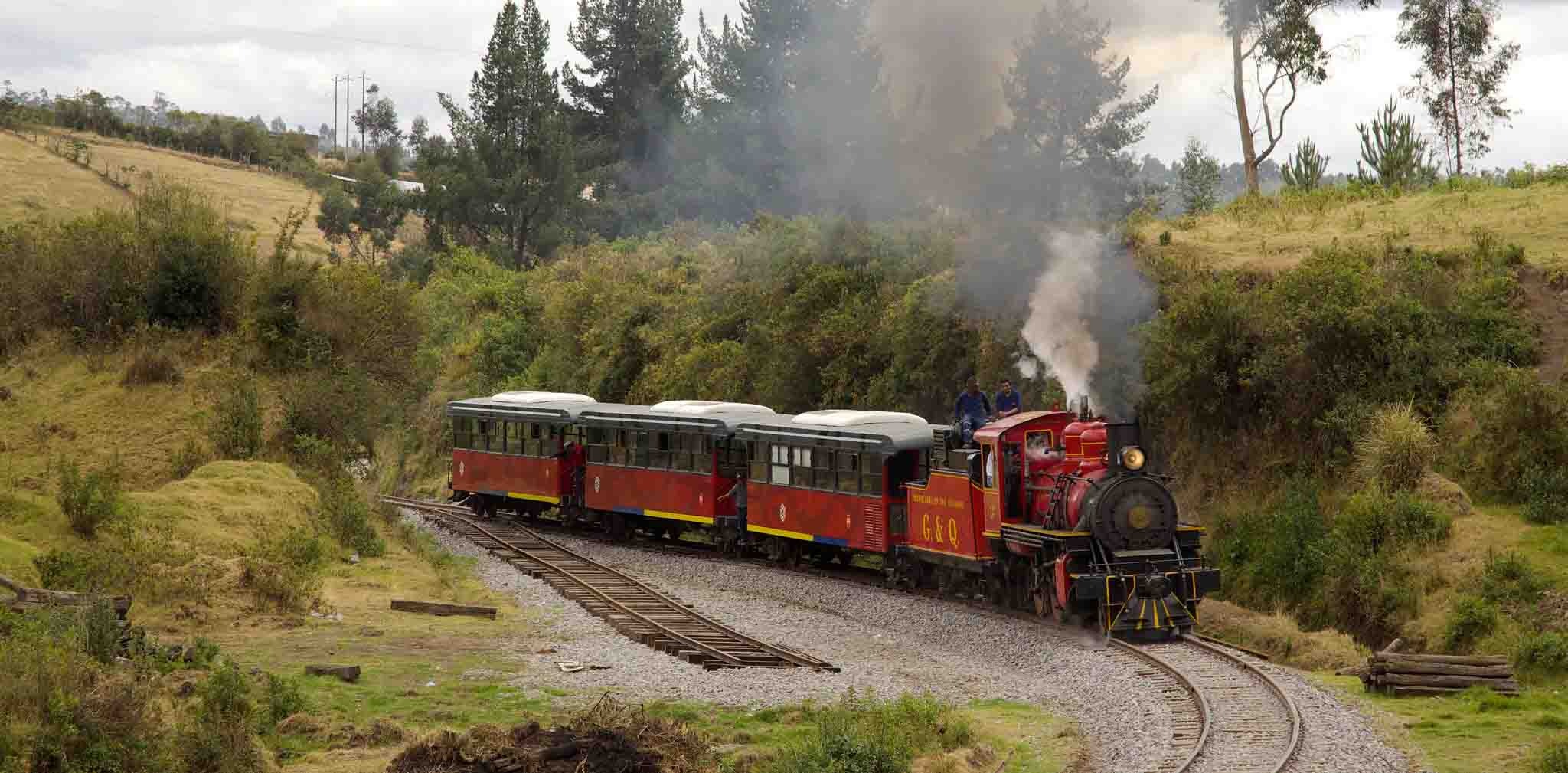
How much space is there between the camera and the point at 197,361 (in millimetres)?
33500

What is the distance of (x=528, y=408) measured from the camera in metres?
35.1

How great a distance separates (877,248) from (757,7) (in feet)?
65.4

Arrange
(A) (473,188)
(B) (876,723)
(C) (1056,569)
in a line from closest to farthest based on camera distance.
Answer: (B) (876,723) → (C) (1056,569) → (A) (473,188)

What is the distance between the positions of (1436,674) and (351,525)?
18.3 meters

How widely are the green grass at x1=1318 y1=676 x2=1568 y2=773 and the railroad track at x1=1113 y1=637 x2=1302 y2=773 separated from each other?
1034 mm

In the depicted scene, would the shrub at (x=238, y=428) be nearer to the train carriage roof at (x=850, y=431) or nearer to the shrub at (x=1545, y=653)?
the train carriage roof at (x=850, y=431)

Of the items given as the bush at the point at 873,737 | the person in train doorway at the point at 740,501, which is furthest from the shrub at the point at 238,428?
the bush at the point at 873,737

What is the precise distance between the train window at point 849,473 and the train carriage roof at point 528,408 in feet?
32.7

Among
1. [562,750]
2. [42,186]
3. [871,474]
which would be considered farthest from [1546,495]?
[42,186]

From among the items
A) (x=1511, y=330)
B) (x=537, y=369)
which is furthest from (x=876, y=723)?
(x=537, y=369)

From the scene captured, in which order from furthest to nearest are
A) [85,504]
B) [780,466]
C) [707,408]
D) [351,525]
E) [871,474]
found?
[707,408] → [780,466] → [351,525] → [871,474] → [85,504]

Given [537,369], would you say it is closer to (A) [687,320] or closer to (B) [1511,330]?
(A) [687,320]

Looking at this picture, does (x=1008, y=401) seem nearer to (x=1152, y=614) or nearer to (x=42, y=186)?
(x=1152, y=614)

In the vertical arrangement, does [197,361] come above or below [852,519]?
above
